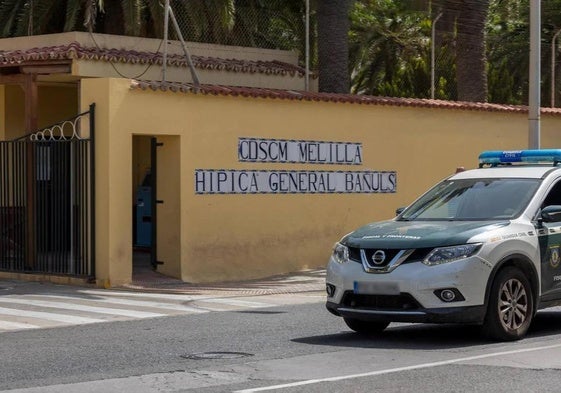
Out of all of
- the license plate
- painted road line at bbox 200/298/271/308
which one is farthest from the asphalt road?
painted road line at bbox 200/298/271/308

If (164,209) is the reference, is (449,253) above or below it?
below

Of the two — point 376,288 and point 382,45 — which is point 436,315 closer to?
point 376,288

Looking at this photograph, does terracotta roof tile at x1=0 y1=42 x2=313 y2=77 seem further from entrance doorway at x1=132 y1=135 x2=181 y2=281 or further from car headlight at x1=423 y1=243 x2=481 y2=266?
car headlight at x1=423 y1=243 x2=481 y2=266

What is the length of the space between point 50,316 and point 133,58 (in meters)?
9.07

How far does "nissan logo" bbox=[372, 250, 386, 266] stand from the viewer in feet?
37.1

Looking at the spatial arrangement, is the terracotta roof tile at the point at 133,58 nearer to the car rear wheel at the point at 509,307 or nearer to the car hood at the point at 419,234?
the car hood at the point at 419,234

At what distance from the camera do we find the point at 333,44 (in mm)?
24469


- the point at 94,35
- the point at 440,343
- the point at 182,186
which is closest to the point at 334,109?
the point at 182,186

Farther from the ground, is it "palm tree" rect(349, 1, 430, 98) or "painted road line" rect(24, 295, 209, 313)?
"palm tree" rect(349, 1, 430, 98)

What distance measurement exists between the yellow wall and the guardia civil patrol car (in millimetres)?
6642

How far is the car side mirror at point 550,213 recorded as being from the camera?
38.9ft

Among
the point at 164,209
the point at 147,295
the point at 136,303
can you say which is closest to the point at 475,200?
the point at 136,303

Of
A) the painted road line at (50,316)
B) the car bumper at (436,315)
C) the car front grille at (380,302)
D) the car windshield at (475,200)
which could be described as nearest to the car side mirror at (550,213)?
the car windshield at (475,200)

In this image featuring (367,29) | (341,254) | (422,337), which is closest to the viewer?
(341,254)
